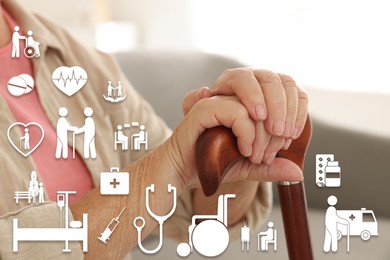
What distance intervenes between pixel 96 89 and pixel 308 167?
0.63ft

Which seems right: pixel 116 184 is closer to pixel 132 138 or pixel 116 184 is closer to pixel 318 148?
pixel 132 138

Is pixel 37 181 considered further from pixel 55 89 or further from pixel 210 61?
pixel 210 61

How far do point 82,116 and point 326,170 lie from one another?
181 mm

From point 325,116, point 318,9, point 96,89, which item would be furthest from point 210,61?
point 318,9

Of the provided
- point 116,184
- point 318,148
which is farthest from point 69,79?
point 318,148

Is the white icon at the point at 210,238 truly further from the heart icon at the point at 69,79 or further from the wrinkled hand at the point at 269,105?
the heart icon at the point at 69,79

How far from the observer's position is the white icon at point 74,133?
0.49 m

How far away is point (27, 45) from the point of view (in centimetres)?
54

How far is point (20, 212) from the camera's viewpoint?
1.27 feet

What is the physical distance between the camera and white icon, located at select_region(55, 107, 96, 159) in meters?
0.49

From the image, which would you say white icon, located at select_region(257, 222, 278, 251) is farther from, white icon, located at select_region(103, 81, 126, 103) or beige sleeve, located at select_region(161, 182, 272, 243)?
white icon, located at select_region(103, 81, 126, 103)

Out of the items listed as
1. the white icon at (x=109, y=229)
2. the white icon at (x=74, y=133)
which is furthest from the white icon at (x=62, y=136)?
the white icon at (x=109, y=229)

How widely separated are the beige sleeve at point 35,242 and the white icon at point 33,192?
0.06 metres

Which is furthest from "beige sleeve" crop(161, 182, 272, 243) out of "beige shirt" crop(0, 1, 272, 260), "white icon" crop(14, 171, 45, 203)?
"white icon" crop(14, 171, 45, 203)
